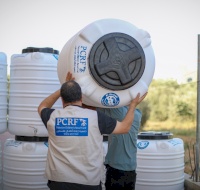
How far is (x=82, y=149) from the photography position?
8.82 ft

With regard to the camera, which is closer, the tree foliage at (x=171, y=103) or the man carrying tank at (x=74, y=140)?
the man carrying tank at (x=74, y=140)

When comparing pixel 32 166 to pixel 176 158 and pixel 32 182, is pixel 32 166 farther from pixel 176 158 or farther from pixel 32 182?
pixel 176 158

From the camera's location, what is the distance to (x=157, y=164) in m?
4.60

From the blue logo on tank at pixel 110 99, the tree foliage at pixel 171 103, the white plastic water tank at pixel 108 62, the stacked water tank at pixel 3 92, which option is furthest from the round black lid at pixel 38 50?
the tree foliage at pixel 171 103

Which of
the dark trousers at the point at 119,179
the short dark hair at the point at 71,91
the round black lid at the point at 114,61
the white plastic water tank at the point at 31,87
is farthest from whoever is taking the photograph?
the white plastic water tank at the point at 31,87

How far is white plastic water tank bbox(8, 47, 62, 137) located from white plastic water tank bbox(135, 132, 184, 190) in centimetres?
122

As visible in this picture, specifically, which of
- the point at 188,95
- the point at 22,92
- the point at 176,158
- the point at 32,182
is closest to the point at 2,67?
the point at 22,92

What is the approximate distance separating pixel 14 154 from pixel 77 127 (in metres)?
1.97

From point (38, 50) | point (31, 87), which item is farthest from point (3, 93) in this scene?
point (38, 50)

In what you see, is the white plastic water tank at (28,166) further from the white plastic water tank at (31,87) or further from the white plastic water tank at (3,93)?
the white plastic water tank at (3,93)

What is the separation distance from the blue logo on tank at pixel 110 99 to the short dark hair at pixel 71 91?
260 mm

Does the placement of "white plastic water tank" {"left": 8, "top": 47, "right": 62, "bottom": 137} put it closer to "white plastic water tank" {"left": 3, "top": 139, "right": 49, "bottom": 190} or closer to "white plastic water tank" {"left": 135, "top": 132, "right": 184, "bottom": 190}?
"white plastic water tank" {"left": 3, "top": 139, "right": 49, "bottom": 190}

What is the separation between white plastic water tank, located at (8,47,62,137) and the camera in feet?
13.9

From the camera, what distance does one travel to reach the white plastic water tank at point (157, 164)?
4.59 meters
